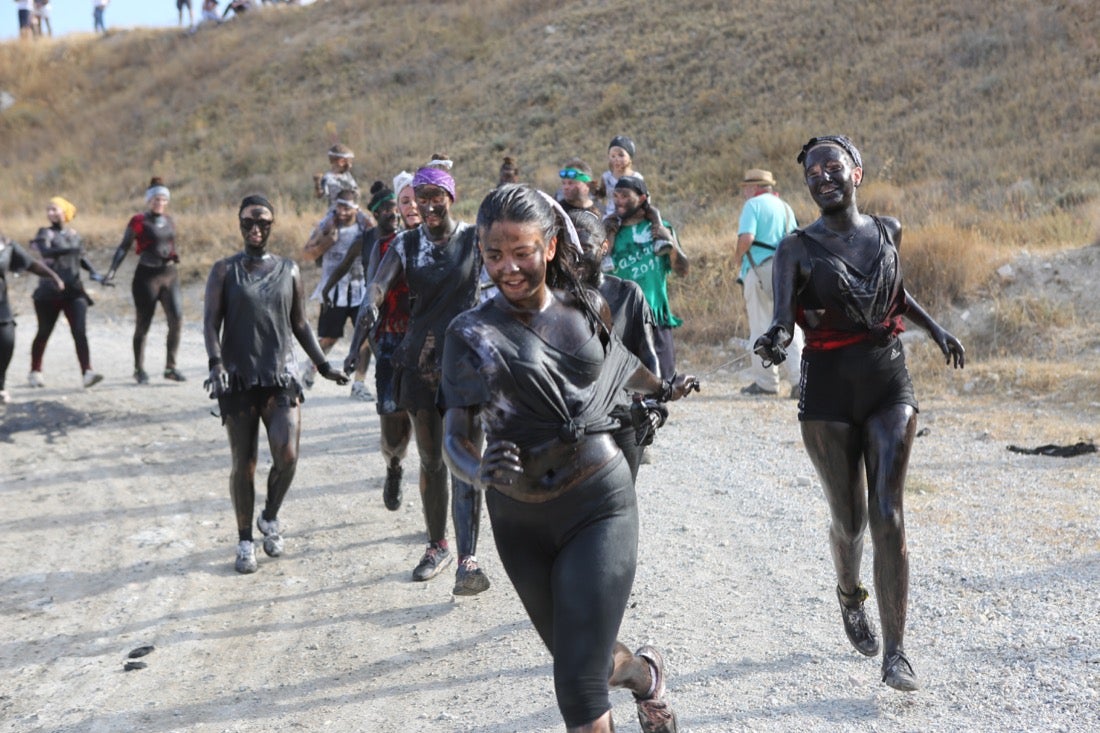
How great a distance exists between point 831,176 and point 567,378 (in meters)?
A: 1.76

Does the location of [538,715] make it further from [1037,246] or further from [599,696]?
[1037,246]

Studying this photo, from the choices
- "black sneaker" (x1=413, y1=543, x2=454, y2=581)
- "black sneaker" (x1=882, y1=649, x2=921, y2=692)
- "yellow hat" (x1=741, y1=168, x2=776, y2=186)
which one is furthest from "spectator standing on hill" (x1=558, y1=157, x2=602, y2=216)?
"black sneaker" (x1=882, y1=649, x2=921, y2=692)

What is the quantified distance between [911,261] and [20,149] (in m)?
31.7

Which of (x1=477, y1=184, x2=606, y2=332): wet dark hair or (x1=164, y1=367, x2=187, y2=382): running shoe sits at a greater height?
(x1=477, y1=184, x2=606, y2=332): wet dark hair

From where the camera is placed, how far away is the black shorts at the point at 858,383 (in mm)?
4855

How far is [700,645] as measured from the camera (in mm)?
5430

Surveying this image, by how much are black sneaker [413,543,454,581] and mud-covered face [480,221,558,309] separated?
331cm

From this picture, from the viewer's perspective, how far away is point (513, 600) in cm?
634

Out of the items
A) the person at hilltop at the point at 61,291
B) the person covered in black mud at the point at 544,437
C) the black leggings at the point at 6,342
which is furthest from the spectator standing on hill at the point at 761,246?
the person covered in black mud at the point at 544,437

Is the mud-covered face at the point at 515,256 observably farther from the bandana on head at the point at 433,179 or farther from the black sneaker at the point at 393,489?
the black sneaker at the point at 393,489

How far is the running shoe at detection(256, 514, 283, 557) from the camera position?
24.5 ft

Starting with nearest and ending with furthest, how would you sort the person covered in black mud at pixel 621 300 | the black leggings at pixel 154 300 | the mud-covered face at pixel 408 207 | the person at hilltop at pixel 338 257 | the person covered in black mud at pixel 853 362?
the person covered in black mud at pixel 853 362 < the person covered in black mud at pixel 621 300 < the mud-covered face at pixel 408 207 < the person at hilltop at pixel 338 257 < the black leggings at pixel 154 300

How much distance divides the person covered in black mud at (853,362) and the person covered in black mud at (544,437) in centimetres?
121

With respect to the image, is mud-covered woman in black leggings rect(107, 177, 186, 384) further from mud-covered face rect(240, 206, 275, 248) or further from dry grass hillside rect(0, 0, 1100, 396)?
mud-covered face rect(240, 206, 275, 248)
